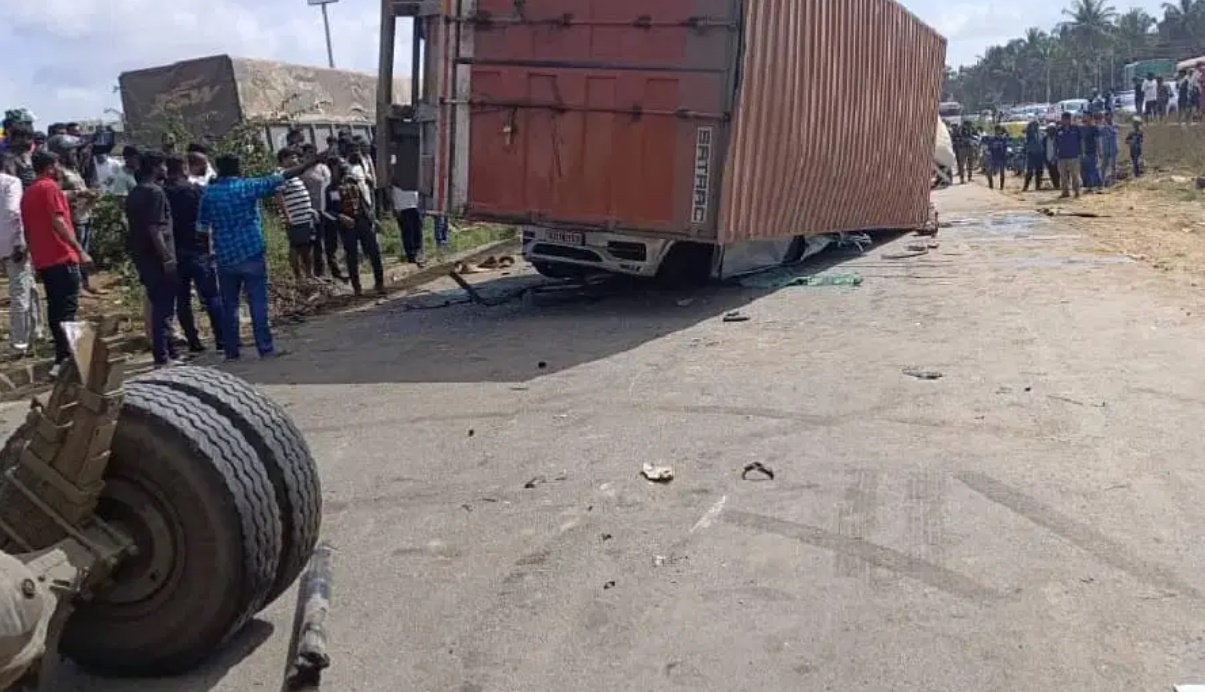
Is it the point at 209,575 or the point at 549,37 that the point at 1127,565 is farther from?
the point at 549,37

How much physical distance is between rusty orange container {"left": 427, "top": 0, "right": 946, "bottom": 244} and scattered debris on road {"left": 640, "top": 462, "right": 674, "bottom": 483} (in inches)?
189

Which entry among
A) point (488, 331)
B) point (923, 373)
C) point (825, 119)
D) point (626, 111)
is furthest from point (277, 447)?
point (825, 119)

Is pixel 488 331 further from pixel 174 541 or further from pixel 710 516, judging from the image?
pixel 174 541

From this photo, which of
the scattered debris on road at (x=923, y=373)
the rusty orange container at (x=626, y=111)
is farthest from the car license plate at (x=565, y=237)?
the scattered debris on road at (x=923, y=373)

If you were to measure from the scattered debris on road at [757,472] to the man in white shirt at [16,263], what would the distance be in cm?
611

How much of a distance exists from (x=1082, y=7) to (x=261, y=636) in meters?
114

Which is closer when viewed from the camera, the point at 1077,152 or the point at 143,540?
the point at 143,540

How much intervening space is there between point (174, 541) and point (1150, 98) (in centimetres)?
4285

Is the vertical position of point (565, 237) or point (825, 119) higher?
point (825, 119)

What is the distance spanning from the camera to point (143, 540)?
3.57 metres

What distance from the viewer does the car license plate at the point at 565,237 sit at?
37.8 feet

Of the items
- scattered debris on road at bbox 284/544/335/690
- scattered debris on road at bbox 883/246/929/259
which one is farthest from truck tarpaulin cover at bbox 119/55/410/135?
scattered debris on road at bbox 284/544/335/690

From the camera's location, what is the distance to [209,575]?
354 centimetres

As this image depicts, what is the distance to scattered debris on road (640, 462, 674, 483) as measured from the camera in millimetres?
5809
